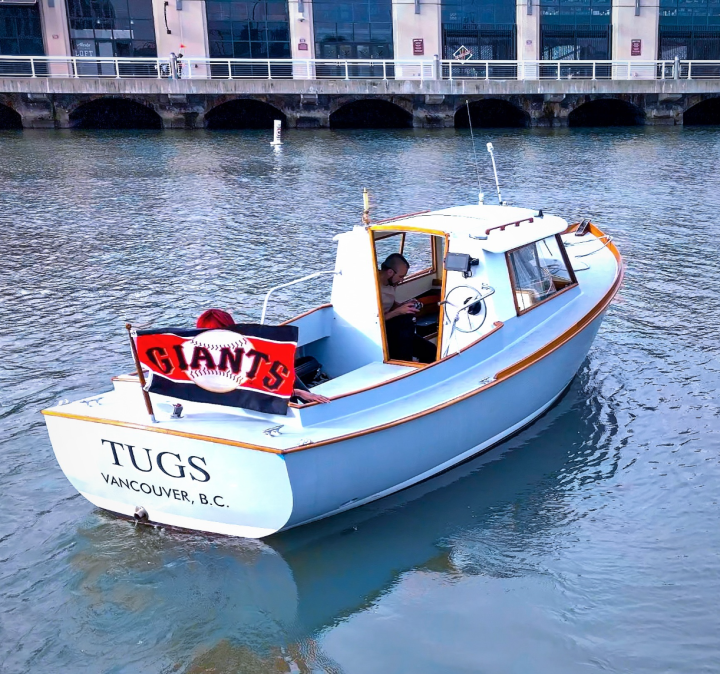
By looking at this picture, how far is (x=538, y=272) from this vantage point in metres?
11.1

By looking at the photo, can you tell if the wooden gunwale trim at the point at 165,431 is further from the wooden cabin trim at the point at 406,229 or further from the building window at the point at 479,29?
the building window at the point at 479,29

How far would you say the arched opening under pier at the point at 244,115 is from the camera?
4862 cm

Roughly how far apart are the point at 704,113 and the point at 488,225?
44.3 metres

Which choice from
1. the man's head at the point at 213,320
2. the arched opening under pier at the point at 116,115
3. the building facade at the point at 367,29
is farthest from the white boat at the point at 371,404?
the building facade at the point at 367,29

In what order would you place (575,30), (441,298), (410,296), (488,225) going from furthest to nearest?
(575,30) → (410,296) → (488,225) → (441,298)

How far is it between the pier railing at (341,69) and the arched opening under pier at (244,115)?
1.67m

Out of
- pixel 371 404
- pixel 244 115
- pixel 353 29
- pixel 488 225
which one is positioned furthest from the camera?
pixel 353 29

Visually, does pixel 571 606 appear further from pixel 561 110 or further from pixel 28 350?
pixel 561 110

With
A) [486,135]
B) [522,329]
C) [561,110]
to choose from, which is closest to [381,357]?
[522,329]

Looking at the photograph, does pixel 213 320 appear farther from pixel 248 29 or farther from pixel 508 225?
pixel 248 29

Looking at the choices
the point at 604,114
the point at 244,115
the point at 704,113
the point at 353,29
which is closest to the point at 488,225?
the point at 244,115

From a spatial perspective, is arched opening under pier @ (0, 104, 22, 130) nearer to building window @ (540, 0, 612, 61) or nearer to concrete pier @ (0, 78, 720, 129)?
concrete pier @ (0, 78, 720, 129)

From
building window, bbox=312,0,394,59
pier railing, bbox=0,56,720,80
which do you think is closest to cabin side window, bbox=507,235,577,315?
pier railing, bbox=0,56,720,80

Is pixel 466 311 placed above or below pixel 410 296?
above
